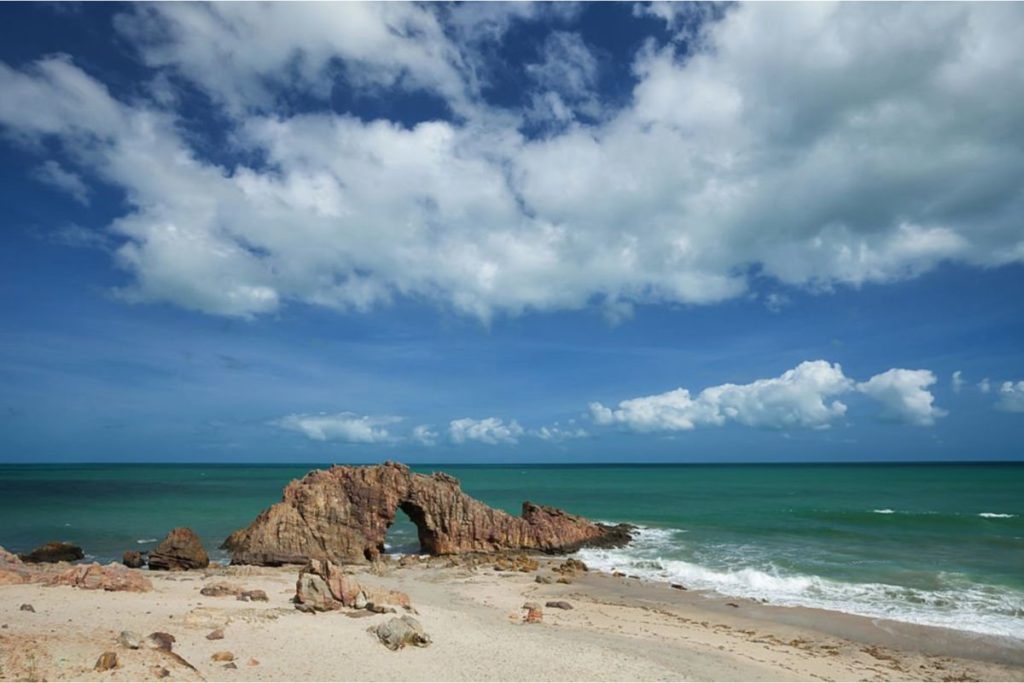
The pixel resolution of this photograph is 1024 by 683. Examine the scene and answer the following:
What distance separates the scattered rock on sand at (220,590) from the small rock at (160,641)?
6479 millimetres

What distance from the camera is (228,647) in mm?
14398

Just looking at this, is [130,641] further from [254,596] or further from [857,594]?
[857,594]

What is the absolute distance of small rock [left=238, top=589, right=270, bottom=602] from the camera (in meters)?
20.1

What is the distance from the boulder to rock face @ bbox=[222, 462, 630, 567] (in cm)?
953

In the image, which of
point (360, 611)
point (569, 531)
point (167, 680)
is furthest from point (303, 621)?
point (569, 531)

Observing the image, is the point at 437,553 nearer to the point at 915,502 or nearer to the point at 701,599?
the point at 701,599

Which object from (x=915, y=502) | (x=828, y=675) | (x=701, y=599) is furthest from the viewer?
(x=915, y=502)

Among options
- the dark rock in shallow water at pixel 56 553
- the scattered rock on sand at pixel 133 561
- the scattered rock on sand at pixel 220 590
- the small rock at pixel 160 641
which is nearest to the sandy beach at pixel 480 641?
the small rock at pixel 160 641

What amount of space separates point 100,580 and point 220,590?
3888 mm

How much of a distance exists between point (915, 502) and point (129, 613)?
77975 mm

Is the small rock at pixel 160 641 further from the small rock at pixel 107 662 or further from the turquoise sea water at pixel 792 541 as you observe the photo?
the turquoise sea water at pixel 792 541

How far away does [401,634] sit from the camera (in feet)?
51.7

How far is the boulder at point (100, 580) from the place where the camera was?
20.3 meters

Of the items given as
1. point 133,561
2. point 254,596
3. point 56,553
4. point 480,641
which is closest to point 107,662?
point 480,641
